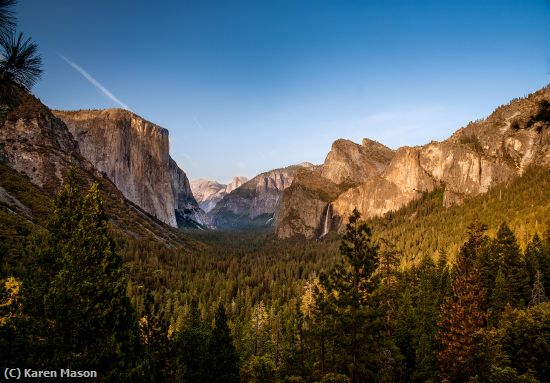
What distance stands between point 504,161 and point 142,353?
17333 cm

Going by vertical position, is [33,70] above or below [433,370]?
above

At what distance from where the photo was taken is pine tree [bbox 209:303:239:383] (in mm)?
36250

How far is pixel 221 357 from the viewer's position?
3691 cm

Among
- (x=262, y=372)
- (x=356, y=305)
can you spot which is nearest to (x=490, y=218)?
(x=262, y=372)

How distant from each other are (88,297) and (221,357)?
75.7 feet

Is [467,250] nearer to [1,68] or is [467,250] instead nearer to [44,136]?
[1,68]

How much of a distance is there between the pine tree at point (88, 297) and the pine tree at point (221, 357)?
20609 mm

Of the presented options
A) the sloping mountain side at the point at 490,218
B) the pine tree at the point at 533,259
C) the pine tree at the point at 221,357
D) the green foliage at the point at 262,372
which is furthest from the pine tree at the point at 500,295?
the sloping mountain side at the point at 490,218

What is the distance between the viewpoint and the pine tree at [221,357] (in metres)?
36.2

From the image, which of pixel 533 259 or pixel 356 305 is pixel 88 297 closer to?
pixel 356 305

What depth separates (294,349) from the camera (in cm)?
3922

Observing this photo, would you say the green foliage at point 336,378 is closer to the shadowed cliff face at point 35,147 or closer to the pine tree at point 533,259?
the pine tree at point 533,259

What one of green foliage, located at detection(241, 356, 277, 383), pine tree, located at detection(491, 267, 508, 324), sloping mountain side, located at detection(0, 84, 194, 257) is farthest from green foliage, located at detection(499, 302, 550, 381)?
sloping mountain side, located at detection(0, 84, 194, 257)

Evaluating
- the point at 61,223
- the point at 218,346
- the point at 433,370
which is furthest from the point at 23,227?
the point at 433,370
